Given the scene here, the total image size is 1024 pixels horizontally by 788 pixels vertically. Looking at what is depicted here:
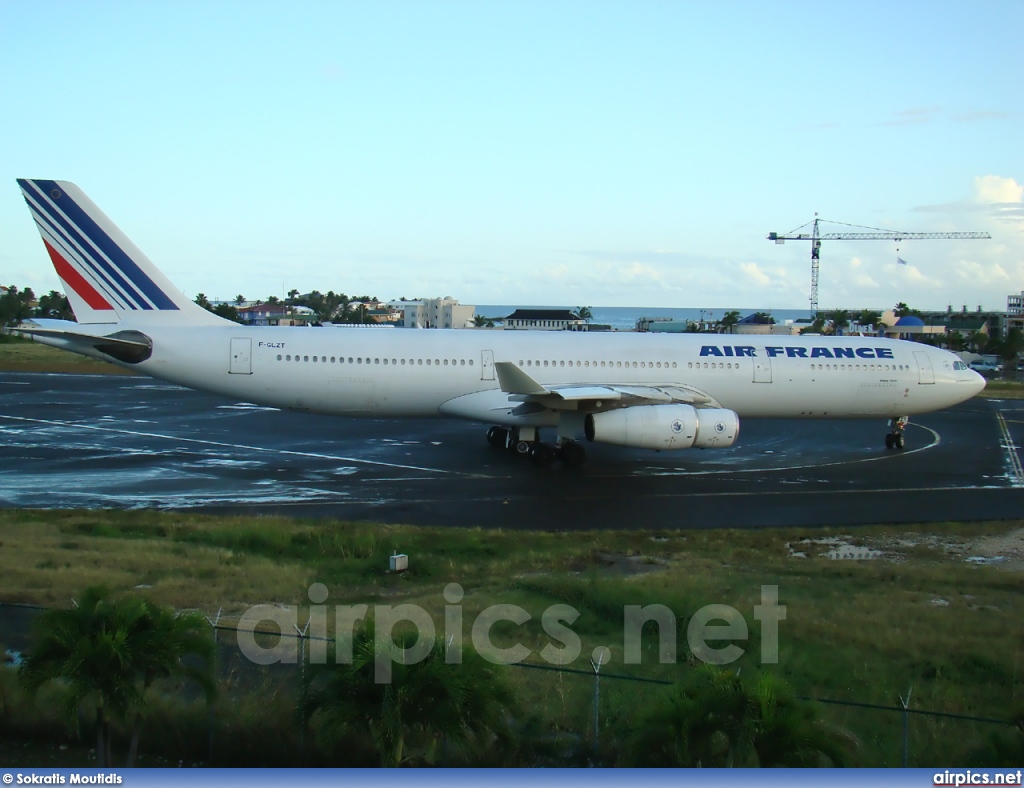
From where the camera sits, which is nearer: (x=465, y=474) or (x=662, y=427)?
(x=662, y=427)

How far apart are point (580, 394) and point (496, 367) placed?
2.24 metres

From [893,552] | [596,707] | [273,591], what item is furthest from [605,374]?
[596,707]

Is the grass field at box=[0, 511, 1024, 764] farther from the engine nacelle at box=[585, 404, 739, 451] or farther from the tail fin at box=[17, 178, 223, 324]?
the tail fin at box=[17, 178, 223, 324]

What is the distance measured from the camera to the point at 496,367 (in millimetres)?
22156

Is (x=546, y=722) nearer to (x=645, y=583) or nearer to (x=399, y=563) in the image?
(x=645, y=583)

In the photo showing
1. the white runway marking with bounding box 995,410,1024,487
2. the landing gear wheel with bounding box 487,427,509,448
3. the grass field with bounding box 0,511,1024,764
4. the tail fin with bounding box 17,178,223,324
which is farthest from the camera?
the landing gear wheel with bounding box 487,427,509,448

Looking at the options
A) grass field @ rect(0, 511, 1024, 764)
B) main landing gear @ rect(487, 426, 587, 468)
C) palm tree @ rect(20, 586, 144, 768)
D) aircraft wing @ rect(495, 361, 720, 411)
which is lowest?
grass field @ rect(0, 511, 1024, 764)

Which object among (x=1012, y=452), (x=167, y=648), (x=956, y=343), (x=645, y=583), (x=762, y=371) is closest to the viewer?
(x=167, y=648)

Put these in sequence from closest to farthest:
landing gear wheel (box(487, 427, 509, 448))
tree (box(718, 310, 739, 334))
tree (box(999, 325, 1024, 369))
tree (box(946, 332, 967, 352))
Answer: landing gear wheel (box(487, 427, 509, 448))
tree (box(999, 325, 1024, 369))
tree (box(946, 332, 967, 352))
tree (box(718, 310, 739, 334))

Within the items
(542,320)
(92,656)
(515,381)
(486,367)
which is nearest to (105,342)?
(486,367)

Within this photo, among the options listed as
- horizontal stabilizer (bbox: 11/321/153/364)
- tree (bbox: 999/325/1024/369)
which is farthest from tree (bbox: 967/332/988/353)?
horizontal stabilizer (bbox: 11/321/153/364)

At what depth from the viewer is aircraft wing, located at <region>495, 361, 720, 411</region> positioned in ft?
72.1

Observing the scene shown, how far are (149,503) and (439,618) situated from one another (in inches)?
384

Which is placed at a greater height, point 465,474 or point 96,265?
point 96,265
